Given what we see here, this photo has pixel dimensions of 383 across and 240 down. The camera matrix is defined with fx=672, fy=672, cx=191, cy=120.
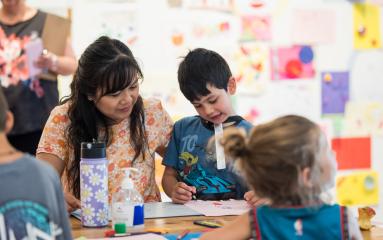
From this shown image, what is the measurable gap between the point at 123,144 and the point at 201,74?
316 millimetres

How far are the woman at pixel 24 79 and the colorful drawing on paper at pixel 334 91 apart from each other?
5.01 ft

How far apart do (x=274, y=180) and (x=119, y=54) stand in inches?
32.3

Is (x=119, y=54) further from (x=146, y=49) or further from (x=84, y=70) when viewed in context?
(x=146, y=49)

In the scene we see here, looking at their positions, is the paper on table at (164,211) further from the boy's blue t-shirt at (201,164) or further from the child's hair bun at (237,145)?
the child's hair bun at (237,145)

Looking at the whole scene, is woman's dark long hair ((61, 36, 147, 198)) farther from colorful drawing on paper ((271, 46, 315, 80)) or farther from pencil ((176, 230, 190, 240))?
colorful drawing on paper ((271, 46, 315, 80))

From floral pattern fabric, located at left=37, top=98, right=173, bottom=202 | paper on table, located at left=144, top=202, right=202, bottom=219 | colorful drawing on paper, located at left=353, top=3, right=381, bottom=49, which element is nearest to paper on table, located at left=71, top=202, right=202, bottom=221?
paper on table, located at left=144, top=202, right=202, bottom=219

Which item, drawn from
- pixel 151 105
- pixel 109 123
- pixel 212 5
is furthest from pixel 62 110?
pixel 212 5

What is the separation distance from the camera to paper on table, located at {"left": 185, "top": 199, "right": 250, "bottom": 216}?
1.75m

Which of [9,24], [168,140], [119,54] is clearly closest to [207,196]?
[168,140]

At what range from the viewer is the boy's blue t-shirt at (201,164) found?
6.54 feet

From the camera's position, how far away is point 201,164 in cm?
201

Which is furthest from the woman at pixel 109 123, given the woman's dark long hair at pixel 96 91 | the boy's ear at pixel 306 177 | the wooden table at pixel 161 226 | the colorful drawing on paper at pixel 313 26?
the colorful drawing on paper at pixel 313 26

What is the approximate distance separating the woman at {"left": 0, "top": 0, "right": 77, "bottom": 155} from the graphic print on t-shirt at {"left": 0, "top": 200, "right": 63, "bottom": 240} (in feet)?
4.40

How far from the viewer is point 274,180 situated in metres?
1.22
